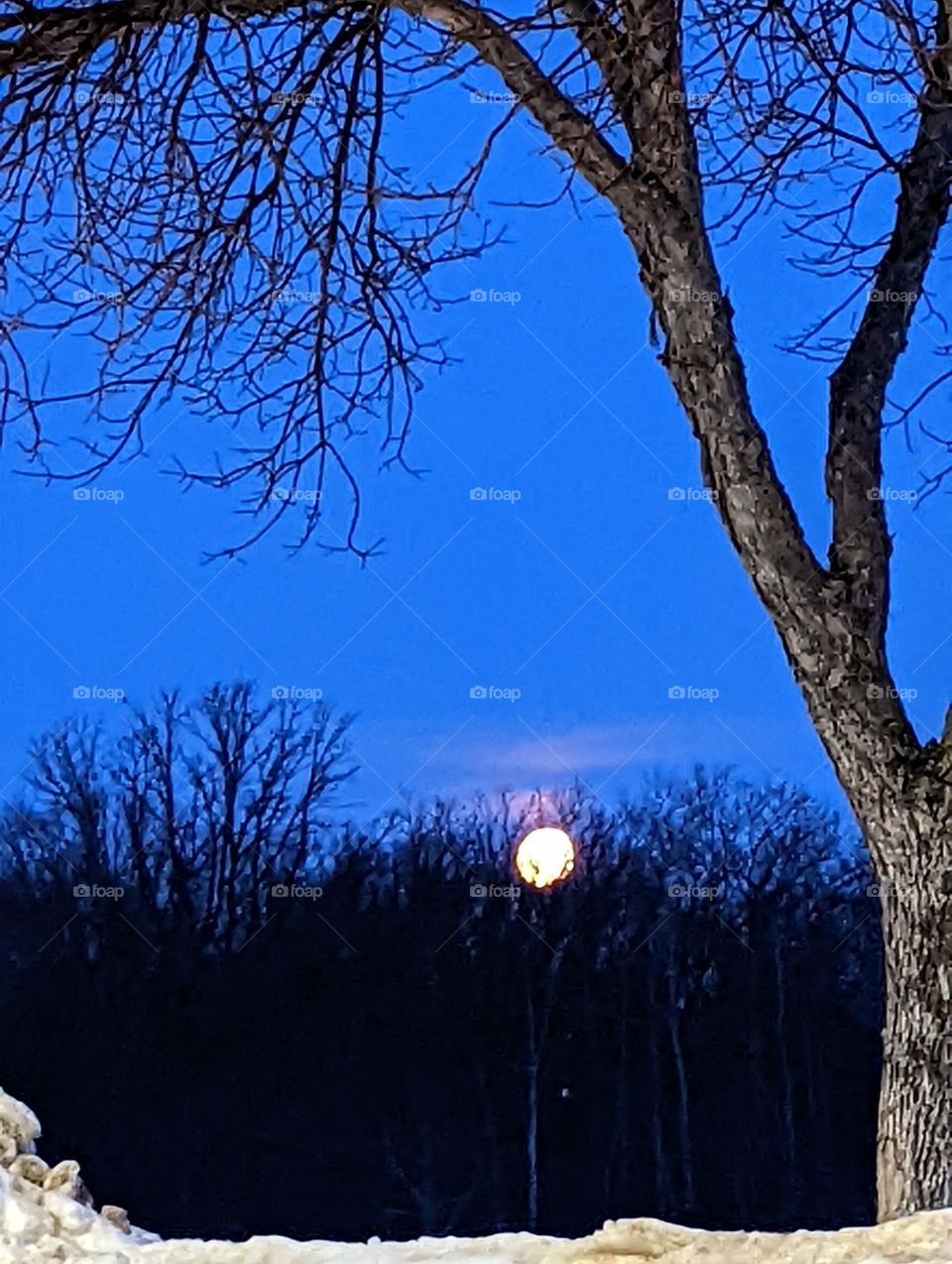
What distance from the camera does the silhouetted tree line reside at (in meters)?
8.07

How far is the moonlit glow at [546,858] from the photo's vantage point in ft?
26.8

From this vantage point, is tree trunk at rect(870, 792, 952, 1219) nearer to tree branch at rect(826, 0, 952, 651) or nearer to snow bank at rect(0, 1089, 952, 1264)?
tree branch at rect(826, 0, 952, 651)

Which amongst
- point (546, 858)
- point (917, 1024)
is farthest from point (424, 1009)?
point (917, 1024)

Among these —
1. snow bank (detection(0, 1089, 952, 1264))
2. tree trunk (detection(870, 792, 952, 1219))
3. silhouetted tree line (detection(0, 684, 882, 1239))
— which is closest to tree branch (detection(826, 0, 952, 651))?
tree trunk (detection(870, 792, 952, 1219))

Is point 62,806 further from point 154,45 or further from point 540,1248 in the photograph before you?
point 540,1248

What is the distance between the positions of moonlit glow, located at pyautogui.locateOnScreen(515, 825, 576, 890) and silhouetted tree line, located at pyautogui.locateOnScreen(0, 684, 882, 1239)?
0.27 feet

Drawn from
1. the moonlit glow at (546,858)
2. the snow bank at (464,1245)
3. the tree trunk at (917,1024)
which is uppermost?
the moonlit glow at (546,858)

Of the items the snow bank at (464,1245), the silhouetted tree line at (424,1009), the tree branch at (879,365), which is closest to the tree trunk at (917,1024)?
the tree branch at (879,365)

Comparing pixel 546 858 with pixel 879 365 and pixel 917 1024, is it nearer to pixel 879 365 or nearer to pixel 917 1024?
pixel 879 365

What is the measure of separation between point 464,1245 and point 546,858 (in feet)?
20.4

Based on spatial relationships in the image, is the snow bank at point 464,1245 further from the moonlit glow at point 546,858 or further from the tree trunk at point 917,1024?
the moonlit glow at point 546,858

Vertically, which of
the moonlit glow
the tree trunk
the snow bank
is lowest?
the snow bank

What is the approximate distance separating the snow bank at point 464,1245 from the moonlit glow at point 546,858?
590 cm

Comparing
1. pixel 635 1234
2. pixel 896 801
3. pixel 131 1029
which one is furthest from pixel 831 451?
pixel 131 1029
